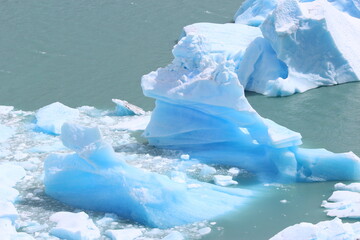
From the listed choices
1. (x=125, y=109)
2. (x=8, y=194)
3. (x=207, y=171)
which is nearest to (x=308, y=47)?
(x=125, y=109)

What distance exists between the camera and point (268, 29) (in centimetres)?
1062

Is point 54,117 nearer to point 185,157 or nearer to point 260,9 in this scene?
point 185,157

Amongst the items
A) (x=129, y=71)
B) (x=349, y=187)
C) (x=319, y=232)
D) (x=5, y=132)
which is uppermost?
(x=319, y=232)

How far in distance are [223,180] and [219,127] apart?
807 millimetres

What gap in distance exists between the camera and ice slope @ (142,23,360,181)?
7.94 meters

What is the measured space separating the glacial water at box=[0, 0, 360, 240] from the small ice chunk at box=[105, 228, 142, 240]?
1.87 ft

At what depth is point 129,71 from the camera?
1135cm

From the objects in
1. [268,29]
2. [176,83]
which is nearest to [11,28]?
[268,29]

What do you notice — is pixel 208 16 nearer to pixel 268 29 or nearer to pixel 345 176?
pixel 268 29

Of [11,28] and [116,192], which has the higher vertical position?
[116,192]

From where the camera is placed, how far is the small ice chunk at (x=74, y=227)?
6.71 metres

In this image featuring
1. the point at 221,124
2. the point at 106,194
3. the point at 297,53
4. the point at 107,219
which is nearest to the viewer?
the point at 107,219

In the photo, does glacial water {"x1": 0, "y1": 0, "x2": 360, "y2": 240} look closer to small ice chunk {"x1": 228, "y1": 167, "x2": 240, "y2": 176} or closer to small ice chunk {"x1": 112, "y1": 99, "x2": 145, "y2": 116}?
small ice chunk {"x1": 228, "y1": 167, "x2": 240, "y2": 176}

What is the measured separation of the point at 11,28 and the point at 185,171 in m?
5.97
